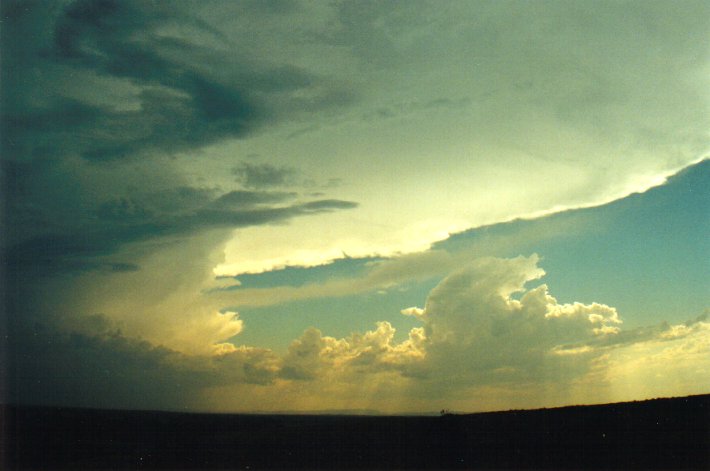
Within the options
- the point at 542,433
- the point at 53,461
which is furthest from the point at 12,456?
the point at 542,433

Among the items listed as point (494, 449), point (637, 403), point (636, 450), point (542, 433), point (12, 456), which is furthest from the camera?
point (12, 456)

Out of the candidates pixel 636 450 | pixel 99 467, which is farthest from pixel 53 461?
pixel 636 450

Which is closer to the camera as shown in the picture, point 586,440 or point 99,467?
point 586,440

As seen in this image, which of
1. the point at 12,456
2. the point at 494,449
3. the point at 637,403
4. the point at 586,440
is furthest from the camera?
the point at 12,456

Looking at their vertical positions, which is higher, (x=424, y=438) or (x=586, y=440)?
(x=586, y=440)

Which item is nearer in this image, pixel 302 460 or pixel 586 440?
pixel 586 440

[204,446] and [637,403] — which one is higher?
[637,403]

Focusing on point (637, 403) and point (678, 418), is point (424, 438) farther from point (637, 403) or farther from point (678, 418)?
point (678, 418)

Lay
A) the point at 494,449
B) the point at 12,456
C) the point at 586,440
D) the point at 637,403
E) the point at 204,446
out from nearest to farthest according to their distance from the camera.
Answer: the point at 586,440, the point at 494,449, the point at 637,403, the point at 12,456, the point at 204,446

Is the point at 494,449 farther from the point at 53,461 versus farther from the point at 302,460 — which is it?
the point at 53,461
